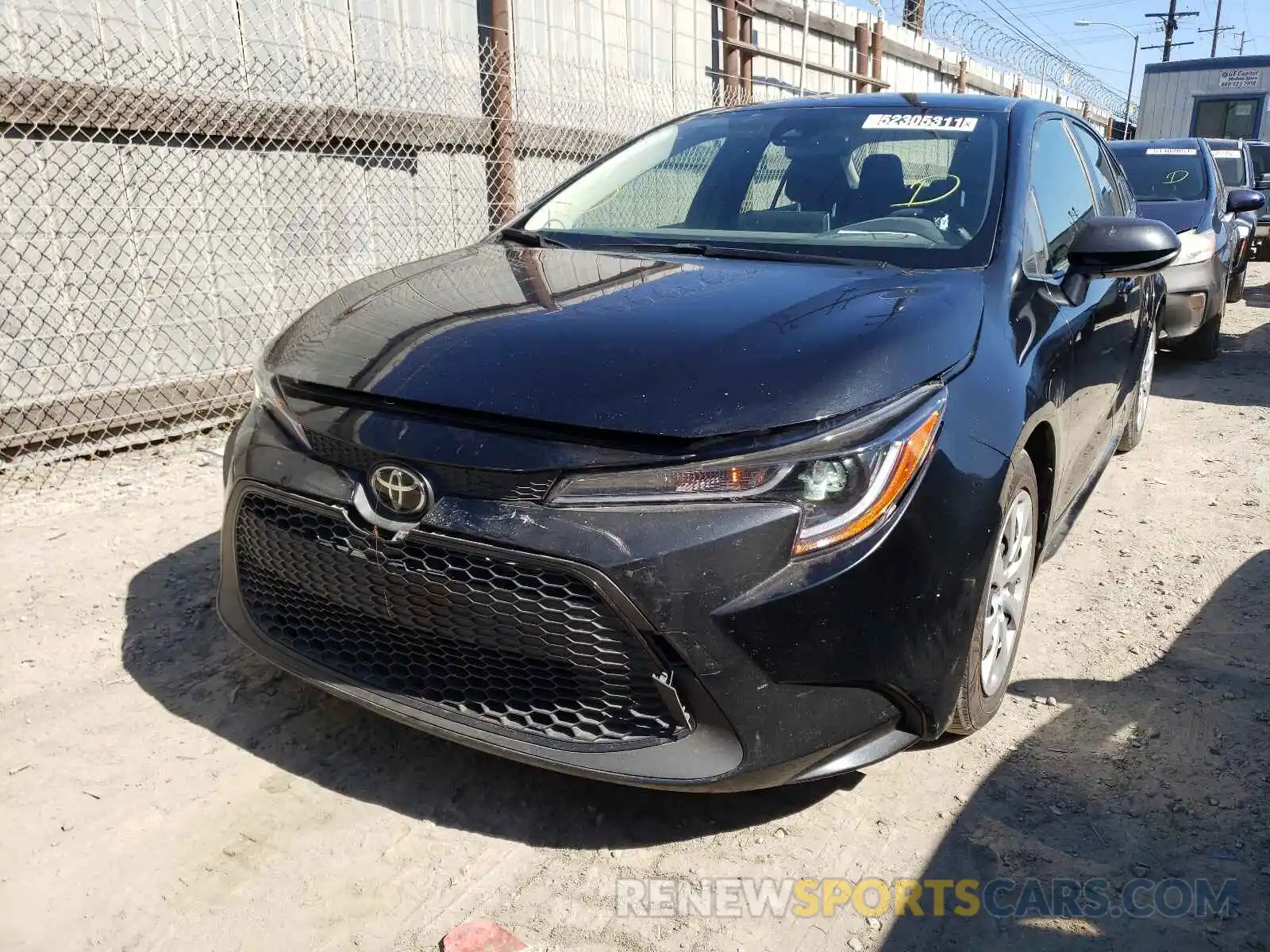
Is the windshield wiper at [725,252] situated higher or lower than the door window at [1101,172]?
lower

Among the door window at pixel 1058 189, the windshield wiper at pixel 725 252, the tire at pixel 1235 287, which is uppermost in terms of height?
the door window at pixel 1058 189

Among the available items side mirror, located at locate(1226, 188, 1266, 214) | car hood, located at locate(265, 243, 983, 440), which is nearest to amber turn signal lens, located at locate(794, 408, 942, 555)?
car hood, located at locate(265, 243, 983, 440)

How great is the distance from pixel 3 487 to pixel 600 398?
359 cm

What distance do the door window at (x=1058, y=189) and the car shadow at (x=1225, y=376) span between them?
3398mm

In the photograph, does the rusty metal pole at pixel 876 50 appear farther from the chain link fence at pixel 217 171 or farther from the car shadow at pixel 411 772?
the car shadow at pixel 411 772

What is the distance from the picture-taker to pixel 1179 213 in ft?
23.9

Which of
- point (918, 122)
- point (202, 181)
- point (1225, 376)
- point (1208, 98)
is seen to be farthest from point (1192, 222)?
point (1208, 98)

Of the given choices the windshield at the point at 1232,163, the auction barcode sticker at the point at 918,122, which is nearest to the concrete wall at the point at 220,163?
the auction barcode sticker at the point at 918,122

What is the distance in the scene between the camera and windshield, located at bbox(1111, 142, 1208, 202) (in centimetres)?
796

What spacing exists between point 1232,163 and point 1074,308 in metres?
10.8

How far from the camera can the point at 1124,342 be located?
3.91 m

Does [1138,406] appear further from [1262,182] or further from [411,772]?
[1262,182]

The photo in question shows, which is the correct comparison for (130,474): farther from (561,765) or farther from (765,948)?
(765,948)

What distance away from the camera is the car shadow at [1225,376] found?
6.59 meters
